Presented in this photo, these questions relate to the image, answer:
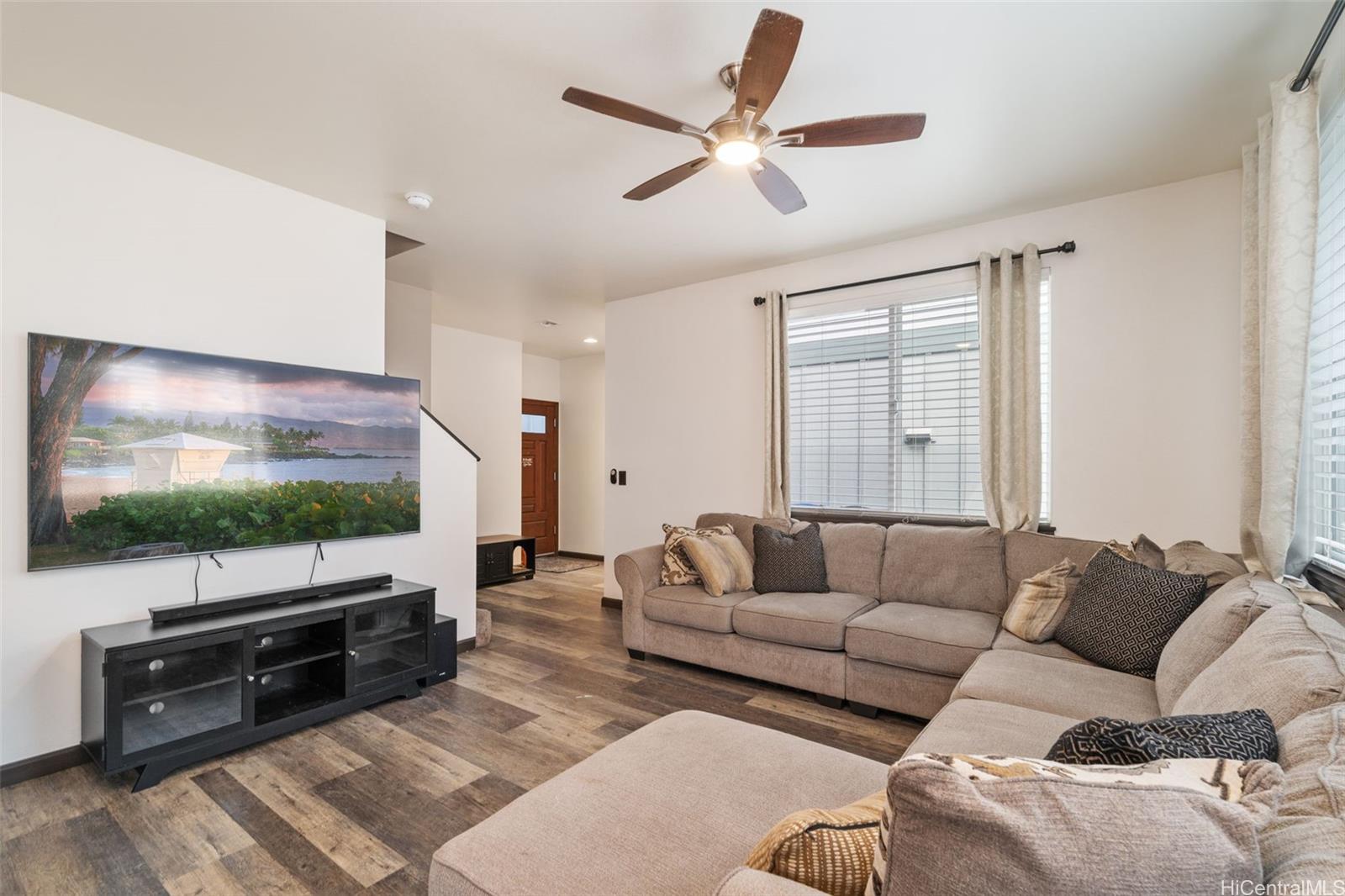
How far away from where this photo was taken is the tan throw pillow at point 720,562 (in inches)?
137

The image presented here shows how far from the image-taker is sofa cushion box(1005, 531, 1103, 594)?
288cm

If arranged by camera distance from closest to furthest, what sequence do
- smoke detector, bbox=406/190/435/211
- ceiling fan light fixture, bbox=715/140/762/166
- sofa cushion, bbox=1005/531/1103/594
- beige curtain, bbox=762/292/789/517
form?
ceiling fan light fixture, bbox=715/140/762/166 → sofa cushion, bbox=1005/531/1103/594 → smoke detector, bbox=406/190/435/211 → beige curtain, bbox=762/292/789/517

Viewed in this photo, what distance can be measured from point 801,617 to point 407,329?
4.00m

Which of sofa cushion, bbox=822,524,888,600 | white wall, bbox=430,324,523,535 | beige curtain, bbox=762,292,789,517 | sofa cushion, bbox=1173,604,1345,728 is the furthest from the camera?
white wall, bbox=430,324,523,535

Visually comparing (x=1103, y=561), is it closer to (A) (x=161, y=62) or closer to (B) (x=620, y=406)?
(B) (x=620, y=406)

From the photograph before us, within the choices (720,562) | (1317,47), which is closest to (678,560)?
(720,562)

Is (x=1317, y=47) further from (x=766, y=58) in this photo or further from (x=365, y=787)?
(x=365, y=787)

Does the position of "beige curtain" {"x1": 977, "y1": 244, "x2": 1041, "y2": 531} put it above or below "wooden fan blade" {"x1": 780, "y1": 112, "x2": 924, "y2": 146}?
below

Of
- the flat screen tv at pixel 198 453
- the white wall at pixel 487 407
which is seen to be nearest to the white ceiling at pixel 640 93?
the flat screen tv at pixel 198 453

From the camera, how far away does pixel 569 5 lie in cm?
184

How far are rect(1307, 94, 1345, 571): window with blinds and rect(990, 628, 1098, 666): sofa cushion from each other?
2.82 ft

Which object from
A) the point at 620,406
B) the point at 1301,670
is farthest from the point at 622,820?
the point at 620,406

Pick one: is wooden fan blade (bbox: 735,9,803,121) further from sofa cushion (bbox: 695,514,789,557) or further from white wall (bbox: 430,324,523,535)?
white wall (bbox: 430,324,523,535)

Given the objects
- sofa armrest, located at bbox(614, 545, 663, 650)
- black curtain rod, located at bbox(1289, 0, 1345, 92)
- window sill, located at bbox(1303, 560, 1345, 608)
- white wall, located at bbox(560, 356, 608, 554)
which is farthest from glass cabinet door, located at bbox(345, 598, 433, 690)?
white wall, located at bbox(560, 356, 608, 554)
